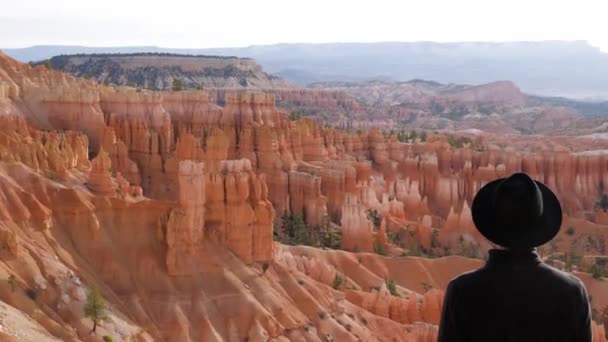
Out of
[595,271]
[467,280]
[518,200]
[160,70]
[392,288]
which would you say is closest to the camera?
[518,200]

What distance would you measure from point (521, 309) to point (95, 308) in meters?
20.0

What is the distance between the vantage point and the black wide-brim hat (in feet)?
9.95

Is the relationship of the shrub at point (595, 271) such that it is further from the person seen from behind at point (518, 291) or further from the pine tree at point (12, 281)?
the person seen from behind at point (518, 291)

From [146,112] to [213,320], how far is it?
34554 mm

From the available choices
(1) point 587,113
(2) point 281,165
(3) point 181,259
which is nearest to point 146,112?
(2) point 281,165

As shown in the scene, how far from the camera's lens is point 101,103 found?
54406 millimetres

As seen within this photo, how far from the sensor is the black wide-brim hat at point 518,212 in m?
3.03

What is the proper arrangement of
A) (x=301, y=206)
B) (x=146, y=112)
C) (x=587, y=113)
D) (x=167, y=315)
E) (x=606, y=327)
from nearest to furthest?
(x=167, y=315), (x=606, y=327), (x=301, y=206), (x=146, y=112), (x=587, y=113)

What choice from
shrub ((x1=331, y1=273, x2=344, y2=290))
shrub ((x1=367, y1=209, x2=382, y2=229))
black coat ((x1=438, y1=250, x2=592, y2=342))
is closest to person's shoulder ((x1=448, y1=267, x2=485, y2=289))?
black coat ((x1=438, y1=250, x2=592, y2=342))

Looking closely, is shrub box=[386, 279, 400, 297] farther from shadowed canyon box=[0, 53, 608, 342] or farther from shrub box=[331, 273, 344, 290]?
shrub box=[331, 273, 344, 290]

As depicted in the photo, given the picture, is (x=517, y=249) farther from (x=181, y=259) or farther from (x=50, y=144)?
(x=50, y=144)

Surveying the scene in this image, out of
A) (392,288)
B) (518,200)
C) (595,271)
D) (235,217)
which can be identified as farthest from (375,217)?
(518,200)

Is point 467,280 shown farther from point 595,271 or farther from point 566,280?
point 595,271

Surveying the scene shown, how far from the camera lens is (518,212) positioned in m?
3.06
